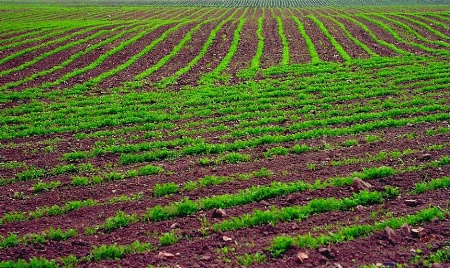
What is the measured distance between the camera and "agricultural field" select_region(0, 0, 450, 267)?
7.37m

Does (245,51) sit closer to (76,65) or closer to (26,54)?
(76,65)

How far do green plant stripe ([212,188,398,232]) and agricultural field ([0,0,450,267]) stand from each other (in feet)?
0.11

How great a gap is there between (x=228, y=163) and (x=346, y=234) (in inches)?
171

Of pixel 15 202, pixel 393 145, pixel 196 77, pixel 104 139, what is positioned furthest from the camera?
pixel 196 77

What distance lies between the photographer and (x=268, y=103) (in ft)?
53.9

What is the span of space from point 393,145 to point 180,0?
98566mm

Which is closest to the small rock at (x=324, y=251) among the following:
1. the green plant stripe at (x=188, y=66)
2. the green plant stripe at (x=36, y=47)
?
the green plant stripe at (x=188, y=66)

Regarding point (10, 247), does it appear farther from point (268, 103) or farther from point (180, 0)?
point (180, 0)

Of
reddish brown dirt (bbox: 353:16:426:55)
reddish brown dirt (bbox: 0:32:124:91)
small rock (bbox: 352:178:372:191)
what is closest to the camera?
small rock (bbox: 352:178:372:191)

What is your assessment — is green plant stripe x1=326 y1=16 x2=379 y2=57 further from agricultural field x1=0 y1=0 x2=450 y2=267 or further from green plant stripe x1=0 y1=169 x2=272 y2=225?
green plant stripe x1=0 y1=169 x2=272 y2=225

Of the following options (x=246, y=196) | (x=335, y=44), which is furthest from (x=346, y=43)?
(x=246, y=196)

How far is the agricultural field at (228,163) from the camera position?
737 centimetres

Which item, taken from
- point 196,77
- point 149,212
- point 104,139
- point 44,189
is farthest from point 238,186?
point 196,77

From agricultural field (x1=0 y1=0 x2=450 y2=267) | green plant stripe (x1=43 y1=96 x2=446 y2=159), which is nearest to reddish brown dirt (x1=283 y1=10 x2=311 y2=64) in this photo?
agricultural field (x1=0 y1=0 x2=450 y2=267)
